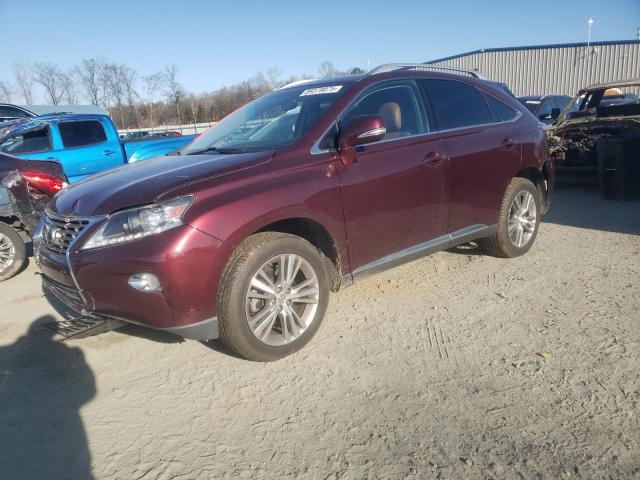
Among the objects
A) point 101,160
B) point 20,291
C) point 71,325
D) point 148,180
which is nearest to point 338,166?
point 148,180

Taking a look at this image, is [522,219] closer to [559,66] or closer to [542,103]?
[542,103]

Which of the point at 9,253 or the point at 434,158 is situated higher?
the point at 434,158

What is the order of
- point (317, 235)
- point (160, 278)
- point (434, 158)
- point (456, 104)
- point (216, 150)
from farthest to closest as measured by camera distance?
point (456, 104) < point (434, 158) < point (216, 150) < point (317, 235) < point (160, 278)

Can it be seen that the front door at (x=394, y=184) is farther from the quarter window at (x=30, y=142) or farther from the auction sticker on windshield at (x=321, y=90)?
the quarter window at (x=30, y=142)

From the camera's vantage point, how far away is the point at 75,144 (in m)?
7.98

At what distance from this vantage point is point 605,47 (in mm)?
29266

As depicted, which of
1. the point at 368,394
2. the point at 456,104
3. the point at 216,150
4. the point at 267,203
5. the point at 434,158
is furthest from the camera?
the point at 456,104

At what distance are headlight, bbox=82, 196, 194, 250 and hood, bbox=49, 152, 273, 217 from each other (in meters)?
0.07

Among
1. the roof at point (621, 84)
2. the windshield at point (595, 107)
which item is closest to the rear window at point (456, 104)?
the roof at point (621, 84)

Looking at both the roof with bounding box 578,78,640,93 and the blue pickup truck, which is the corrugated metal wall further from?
the blue pickup truck

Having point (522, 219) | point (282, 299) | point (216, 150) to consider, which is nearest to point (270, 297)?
point (282, 299)

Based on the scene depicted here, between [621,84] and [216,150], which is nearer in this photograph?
[216,150]

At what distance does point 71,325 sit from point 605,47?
35.1m

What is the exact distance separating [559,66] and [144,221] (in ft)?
113
